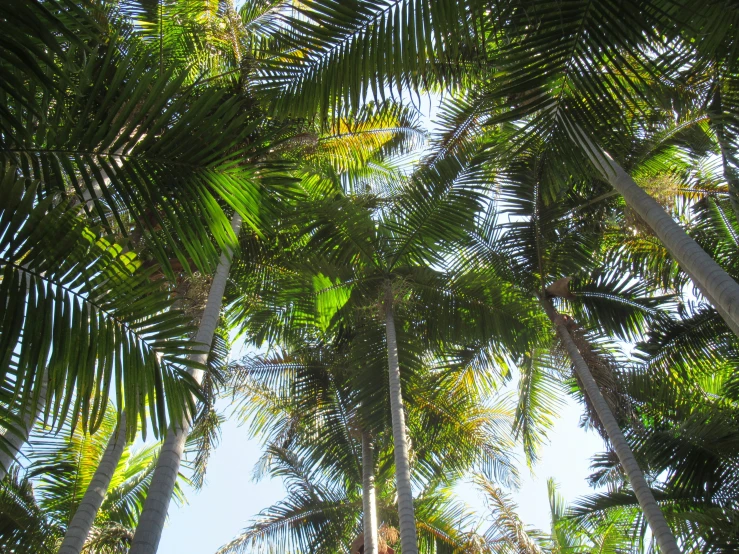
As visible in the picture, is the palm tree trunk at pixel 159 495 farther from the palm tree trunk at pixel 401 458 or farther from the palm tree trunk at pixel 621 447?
Answer: the palm tree trunk at pixel 621 447

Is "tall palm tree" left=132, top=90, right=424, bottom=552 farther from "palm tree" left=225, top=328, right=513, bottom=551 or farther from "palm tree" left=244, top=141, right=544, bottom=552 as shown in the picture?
"palm tree" left=225, top=328, right=513, bottom=551

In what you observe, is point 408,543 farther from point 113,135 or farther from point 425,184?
point 113,135

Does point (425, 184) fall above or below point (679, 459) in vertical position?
above

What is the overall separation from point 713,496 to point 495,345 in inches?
154

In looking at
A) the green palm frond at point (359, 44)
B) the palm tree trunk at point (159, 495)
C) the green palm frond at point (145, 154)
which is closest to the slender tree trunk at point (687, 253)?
the green palm frond at point (359, 44)

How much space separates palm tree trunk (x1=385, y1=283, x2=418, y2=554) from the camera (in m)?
6.47

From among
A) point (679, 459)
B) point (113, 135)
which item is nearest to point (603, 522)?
point (679, 459)

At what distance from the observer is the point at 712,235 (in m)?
10.1

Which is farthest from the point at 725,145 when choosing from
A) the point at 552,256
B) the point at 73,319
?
the point at 73,319

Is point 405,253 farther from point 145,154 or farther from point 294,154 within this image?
point 145,154

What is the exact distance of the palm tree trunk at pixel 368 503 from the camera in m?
8.73

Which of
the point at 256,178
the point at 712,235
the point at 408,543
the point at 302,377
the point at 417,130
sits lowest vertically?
the point at 408,543

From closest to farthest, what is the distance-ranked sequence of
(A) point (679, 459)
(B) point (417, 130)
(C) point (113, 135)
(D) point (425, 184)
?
(C) point (113, 135) < (D) point (425, 184) < (A) point (679, 459) < (B) point (417, 130)

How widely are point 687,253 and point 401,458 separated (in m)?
3.67
